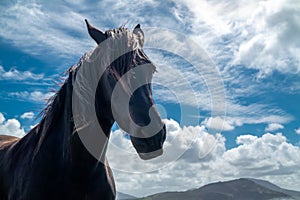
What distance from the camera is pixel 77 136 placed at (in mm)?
5094

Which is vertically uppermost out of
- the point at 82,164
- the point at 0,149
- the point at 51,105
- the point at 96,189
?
the point at 51,105

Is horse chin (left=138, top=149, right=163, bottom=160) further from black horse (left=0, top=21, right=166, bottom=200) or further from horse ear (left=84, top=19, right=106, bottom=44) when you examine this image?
horse ear (left=84, top=19, right=106, bottom=44)

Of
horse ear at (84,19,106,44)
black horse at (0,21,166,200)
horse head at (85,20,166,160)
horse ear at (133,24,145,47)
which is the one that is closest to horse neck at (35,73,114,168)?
black horse at (0,21,166,200)

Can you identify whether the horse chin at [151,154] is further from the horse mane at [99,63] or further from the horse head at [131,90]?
the horse mane at [99,63]

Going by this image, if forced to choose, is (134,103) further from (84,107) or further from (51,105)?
(51,105)

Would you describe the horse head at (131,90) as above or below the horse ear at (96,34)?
below

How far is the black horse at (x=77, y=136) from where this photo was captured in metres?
4.48

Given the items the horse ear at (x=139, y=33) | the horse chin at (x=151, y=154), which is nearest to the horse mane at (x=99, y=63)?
the horse ear at (x=139, y=33)

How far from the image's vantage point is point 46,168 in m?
5.20

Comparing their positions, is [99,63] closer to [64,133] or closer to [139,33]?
[139,33]

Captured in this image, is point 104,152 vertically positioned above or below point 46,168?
above

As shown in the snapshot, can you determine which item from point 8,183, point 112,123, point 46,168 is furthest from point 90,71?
point 8,183

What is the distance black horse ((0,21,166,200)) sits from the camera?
448 cm

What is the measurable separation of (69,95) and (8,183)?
7.45ft
